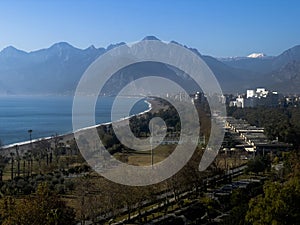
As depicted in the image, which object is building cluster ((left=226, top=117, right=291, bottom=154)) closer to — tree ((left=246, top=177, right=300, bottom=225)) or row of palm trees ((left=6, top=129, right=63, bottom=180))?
row of palm trees ((left=6, top=129, right=63, bottom=180))

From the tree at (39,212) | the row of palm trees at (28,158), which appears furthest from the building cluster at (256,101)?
the tree at (39,212)

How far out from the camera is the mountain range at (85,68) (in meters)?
60.4

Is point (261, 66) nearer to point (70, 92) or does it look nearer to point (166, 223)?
point (70, 92)

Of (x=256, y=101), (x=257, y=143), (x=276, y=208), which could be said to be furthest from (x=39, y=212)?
(x=256, y=101)

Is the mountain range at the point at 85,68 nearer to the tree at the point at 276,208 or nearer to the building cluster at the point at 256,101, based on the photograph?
the building cluster at the point at 256,101

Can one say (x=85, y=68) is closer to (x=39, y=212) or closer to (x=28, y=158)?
(x=28, y=158)

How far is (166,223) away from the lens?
6.98 metres

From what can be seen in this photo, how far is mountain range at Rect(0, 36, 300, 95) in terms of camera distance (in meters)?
60.4

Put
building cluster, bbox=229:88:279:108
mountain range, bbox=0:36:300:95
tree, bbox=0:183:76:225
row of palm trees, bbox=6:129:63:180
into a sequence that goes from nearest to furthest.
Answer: tree, bbox=0:183:76:225
row of palm trees, bbox=6:129:63:180
building cluster, bbox=229:88:279:108
mountain range, bbox=0:36:300:95

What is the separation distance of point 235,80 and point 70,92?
96.8ft

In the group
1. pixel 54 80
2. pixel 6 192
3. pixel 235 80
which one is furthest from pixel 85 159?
pixel 54 80

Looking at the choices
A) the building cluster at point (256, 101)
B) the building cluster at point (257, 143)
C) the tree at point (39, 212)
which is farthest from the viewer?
the building cluster at point (256, 101)

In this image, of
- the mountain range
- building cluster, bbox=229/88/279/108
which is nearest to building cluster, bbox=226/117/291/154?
building cluster, bbox=229/88/279/108

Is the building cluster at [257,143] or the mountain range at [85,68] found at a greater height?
the mountain range at [85,68]
